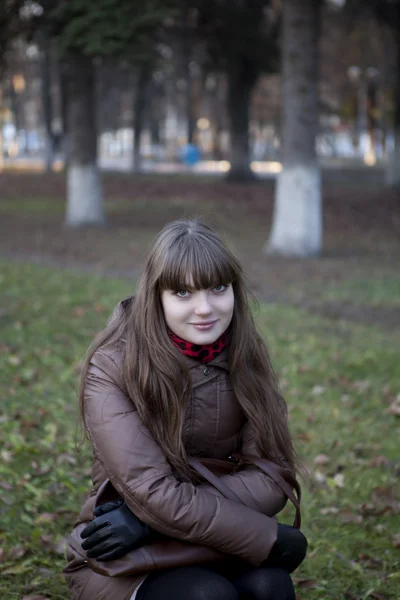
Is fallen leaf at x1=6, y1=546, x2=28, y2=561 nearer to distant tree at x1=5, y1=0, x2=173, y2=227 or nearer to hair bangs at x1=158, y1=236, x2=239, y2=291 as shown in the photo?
hair bangs at x1=158, y1=236, x2=239, y2=291

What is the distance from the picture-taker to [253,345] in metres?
2.99

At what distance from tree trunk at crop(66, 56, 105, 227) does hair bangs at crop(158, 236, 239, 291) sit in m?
15.1

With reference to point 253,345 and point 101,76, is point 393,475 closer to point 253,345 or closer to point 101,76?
point 253,345

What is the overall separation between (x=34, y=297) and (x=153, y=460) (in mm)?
7593

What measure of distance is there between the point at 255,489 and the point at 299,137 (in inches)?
448

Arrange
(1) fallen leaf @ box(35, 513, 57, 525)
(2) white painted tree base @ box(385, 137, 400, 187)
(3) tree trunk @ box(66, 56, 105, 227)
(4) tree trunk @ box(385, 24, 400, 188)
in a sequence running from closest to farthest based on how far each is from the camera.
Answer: (1) fallen leaf @ box(35, 513, 57, 525), (3) tree trunk @ box(66, 56, 105, 227), (4) tree trunk @ box(385, 24, 400, 188), (2) white painted tree base @ box(385, 137, 400, 187)

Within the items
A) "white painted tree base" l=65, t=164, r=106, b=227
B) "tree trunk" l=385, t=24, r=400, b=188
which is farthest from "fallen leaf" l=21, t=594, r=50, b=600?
"tree trunk" l=385, t=24, r=400, b=188

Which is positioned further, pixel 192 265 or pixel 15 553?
pixel 15 553

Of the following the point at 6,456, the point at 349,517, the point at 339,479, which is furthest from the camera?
the point at 6,456

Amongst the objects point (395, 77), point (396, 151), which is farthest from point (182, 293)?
point (395, 77)

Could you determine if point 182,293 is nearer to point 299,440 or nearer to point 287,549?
point 287,549

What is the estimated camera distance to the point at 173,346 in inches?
113

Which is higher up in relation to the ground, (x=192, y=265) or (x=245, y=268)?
(x=192, y=265)

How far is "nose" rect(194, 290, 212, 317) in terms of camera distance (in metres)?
2.80
